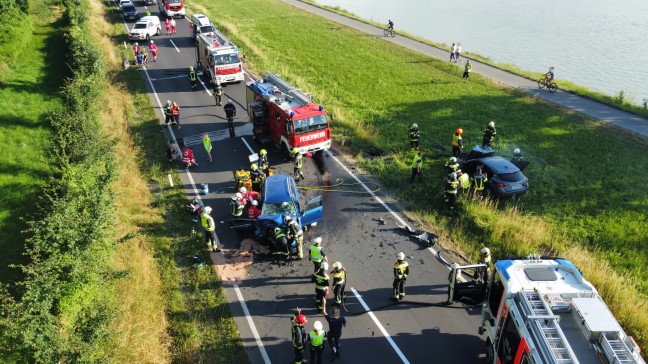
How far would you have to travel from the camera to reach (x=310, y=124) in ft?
64.7

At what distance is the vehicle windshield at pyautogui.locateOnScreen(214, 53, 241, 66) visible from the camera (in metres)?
28.2

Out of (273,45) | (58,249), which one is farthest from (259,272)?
(273,45)

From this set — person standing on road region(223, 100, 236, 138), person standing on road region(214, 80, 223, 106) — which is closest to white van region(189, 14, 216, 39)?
person standing on road region(214, 80, 223, 106)

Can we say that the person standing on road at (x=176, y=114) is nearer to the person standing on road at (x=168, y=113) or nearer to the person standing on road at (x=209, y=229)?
the person standing on road at (x=168, y=113)

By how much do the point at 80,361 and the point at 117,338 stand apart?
1518 mm

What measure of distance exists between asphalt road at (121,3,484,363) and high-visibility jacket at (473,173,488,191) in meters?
3.20

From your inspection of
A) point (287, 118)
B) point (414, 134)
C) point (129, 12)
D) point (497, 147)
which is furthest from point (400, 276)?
point (129, 12)

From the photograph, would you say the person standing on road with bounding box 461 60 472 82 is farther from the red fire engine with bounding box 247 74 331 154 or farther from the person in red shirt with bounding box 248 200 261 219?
the person in red shirt with bounding box 248 200 261 219

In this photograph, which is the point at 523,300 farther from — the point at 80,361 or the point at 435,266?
the point at 80,361

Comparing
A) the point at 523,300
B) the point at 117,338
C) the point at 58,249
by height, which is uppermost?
A: the point at 523,300

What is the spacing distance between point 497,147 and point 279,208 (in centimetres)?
1291

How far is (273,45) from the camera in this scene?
137 feet

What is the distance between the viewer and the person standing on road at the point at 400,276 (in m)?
12.2

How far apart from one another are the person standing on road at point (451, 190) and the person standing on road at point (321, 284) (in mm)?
6838
